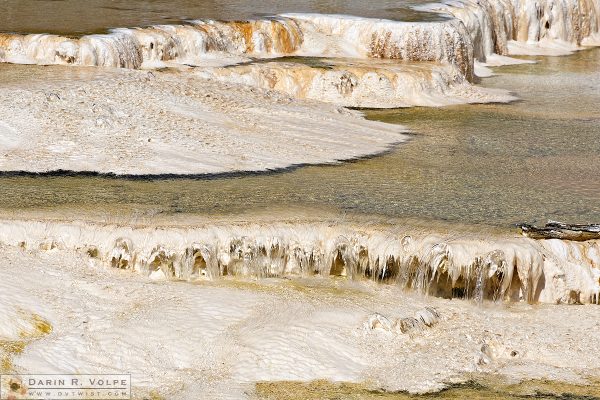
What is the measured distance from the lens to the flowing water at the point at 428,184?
12.8 meters

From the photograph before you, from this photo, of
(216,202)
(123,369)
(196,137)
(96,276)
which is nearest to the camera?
(123,369)

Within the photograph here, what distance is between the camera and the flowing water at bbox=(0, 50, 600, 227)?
1283cm

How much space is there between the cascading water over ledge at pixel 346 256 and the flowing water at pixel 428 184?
0.72m

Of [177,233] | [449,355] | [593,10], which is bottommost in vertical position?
[449,355]

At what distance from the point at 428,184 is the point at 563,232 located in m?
2.61

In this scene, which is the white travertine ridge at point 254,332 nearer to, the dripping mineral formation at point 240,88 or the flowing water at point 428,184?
the flowing water at point 428,184

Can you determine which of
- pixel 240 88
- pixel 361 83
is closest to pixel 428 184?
pixel 240 88

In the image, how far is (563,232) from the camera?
1212cm

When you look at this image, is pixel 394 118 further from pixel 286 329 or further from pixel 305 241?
pixel 286 329

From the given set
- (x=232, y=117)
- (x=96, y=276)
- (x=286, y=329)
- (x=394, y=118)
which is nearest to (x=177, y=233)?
(x=96, y=276)

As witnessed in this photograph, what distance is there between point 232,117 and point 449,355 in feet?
25.9

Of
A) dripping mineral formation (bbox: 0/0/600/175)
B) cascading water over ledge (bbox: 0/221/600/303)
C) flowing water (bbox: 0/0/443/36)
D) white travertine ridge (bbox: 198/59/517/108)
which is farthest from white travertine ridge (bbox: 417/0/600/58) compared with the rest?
cascading water over ledge (bbox: 0/221/600/303)

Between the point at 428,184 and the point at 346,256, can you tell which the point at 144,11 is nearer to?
the point at 428,184

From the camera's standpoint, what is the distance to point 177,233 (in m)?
11.6
